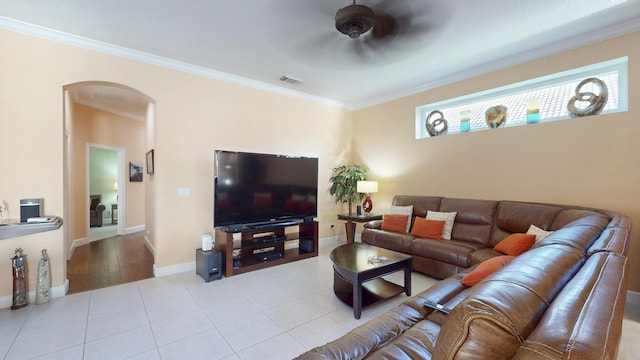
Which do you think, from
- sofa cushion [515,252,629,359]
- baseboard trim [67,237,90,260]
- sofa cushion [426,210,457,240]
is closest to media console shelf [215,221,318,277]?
sofa cushion [426,210,457,240]

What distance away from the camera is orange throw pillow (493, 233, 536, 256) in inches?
110

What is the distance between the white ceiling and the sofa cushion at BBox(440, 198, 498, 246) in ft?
6.21

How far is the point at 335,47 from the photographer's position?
3.08 metres

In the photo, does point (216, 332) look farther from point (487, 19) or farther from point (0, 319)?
point (487, 19)

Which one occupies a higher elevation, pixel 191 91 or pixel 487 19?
pixel 487 19

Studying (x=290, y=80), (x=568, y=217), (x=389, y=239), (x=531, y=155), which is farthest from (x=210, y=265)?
(x=531, y=155)

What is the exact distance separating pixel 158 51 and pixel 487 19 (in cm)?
372

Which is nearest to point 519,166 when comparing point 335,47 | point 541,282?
point 335,47

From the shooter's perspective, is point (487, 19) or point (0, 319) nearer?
point (0, 319)

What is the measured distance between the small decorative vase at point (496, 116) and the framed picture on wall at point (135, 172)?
7271 millimetres

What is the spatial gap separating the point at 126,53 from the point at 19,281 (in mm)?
2711

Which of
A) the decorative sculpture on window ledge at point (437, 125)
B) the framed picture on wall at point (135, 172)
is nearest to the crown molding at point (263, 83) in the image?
the decorative sculpture on window ledge at point (437, 125)

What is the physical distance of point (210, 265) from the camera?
3357 mm

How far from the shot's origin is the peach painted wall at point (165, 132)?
275 centimetres
